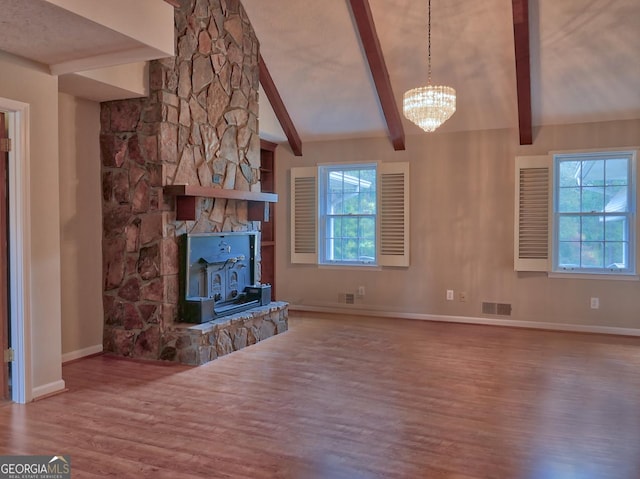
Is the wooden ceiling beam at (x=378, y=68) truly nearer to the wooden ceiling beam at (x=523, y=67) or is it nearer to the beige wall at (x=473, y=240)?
the beige wall at (x=473, y=240)

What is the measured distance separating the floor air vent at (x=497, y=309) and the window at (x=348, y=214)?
155 cm

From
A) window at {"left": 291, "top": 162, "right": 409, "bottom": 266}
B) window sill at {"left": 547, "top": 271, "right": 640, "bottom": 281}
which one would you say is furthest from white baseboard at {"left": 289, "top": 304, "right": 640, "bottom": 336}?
window at {"left": 291, "top": 162, "right": 409, "bottom": 266}

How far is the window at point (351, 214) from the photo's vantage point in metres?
6.86

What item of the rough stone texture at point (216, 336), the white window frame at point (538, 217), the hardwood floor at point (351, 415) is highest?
the white window frame at point (538, 217)

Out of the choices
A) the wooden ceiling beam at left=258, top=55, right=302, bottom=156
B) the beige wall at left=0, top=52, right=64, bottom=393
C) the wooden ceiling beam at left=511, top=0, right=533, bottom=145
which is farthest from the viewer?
the wooden ceiling beam at left=258, top=55, right=302, bottom=156

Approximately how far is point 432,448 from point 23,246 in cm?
296

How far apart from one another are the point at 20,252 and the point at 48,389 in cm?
101

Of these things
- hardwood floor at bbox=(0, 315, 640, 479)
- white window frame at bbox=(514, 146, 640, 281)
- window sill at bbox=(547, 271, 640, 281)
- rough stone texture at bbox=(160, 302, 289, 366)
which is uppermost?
white window frame at bbox=(514, 146, 640, 281)

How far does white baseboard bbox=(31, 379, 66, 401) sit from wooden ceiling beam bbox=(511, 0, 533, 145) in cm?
496

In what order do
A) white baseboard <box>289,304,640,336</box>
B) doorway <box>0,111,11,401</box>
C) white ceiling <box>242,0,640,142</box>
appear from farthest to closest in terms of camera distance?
1. white baseboard <box>289,304,640,336</box>
2. white ceiling <box>242,0,640,142</box>
3. doorway <box>0,111,11,401</box>

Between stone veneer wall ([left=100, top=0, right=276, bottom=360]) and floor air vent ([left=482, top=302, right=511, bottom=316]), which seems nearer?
stone veneer wall ([left=100, top=0, right=276, bottom=360])

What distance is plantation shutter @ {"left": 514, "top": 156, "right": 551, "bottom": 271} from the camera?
6.12 m

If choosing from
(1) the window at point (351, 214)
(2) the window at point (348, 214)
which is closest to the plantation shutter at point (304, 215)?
(1) the window at point (351, 214)

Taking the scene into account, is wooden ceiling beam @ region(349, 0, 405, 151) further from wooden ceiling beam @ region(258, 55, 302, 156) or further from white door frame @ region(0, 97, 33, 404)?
white door frame @ region(0, 97, 33, 404)
